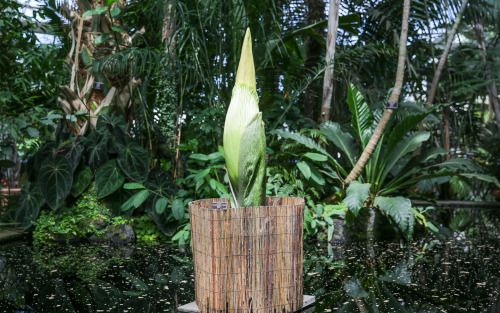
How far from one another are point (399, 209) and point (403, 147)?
1045mm

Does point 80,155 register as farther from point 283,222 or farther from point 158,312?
point 283,222

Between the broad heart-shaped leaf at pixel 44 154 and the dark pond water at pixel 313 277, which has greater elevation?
the broad heart-shaped leaf at pixel 44 154

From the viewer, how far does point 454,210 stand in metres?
6.84

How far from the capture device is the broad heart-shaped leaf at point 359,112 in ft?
16.6

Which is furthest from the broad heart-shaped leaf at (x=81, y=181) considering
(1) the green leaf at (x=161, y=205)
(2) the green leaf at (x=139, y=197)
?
(1) the green leaf at (x=161, y=205)

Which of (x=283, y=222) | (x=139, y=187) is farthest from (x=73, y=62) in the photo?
(x=283, y=222)

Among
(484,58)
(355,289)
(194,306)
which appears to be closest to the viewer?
(194,306)

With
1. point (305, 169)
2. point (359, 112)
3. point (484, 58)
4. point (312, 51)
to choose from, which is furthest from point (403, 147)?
point (484, 58)

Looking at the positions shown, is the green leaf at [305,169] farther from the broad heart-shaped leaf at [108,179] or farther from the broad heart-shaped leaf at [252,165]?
the broad heart-shaped leaf at [252,165]

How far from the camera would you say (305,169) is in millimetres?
4480

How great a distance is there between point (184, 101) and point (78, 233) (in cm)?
182

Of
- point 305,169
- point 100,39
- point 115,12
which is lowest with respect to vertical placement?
point 305,169

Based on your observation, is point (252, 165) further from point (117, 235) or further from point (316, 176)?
point (117, 235)

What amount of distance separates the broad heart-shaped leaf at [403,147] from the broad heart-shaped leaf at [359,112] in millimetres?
331
